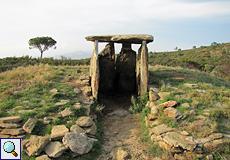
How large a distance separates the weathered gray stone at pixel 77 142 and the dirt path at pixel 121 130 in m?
0.50

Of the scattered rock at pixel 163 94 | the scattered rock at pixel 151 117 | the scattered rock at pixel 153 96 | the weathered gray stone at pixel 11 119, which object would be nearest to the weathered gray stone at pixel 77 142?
the weathered gray stone at pixel 11 119

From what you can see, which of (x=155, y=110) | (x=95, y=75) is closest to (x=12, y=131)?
(x=95, y=75)

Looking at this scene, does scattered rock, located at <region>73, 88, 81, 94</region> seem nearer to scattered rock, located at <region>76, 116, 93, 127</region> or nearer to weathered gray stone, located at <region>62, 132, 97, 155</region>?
scattered rock, located at <region>76, 116, 93, 127</region>

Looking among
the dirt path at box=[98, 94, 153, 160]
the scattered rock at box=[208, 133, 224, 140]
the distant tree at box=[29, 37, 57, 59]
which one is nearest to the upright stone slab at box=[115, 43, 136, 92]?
the dirt path at box=[98, 94, 153, 160]

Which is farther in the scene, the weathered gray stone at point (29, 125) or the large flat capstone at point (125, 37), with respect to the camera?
the large flat capstone at point (125, 37)

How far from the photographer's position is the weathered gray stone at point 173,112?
19.7ft

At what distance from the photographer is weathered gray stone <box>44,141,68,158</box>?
459 centimetres

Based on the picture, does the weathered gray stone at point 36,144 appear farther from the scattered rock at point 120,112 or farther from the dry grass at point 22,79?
the scattered rock at point 120,112

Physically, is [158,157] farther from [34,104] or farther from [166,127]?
[34,104]

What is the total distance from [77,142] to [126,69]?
572cm

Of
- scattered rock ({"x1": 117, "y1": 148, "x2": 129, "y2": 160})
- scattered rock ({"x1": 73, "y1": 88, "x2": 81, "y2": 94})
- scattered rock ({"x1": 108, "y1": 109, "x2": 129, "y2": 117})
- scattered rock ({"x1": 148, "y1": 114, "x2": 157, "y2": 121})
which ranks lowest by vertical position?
scattered rock ({"x1": 117, "y1": 148, "x2": 129, "y2": 160})

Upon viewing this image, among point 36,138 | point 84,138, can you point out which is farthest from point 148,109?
point 36,138

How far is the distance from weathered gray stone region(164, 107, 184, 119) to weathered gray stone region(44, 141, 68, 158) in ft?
11.9

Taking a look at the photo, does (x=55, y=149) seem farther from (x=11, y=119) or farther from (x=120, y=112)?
(x=120, y=112)
